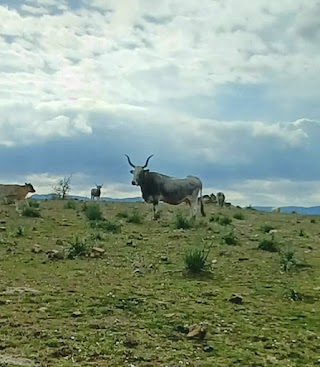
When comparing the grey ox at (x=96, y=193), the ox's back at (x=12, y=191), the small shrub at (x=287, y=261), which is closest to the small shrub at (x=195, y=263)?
the small shrub at (x=287, y=261)

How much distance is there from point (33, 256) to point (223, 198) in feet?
78.1

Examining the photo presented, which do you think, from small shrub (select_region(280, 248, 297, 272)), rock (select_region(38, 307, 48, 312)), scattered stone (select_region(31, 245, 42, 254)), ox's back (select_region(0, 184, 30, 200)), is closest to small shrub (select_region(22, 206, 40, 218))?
ox's back (select_region(0, 184, 30, 200))

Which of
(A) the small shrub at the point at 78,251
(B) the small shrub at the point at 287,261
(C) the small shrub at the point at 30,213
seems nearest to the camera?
(B) the small shrub at the point at 287,261

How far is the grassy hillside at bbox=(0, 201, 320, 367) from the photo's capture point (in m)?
5.46

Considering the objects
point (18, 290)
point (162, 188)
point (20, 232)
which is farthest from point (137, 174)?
point (18, 290)

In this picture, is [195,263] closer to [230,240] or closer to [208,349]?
[208,349]

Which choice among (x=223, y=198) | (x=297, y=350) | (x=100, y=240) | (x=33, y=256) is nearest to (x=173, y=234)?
(x=100, y=240)

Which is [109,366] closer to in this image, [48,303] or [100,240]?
[48,303]

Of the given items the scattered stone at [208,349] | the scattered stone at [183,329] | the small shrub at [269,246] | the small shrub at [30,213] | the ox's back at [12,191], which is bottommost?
the scattered stone at [208,349]

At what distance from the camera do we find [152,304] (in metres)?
7.18

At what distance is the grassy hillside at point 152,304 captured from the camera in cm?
546

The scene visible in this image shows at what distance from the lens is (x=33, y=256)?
34.4ft

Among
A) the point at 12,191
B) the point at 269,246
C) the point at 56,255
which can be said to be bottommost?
the point at 56,255

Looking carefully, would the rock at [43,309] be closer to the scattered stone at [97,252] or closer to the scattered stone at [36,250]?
the scattered stone at [97,252]
